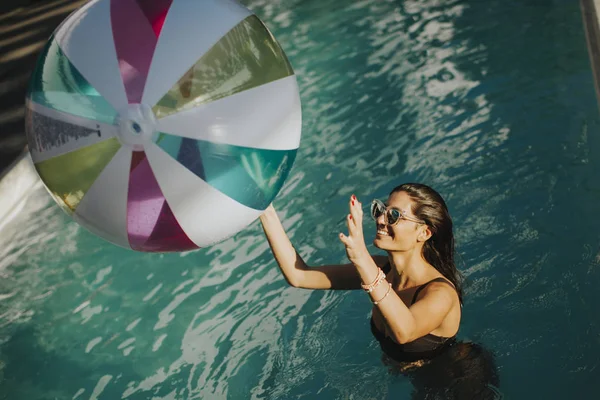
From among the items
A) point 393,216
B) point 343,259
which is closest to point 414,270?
point 393,216

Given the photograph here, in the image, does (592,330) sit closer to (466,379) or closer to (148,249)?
(466,379)

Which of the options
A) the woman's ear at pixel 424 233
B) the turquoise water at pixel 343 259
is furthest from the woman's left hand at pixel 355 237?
the turquoise water at pixel 343 259

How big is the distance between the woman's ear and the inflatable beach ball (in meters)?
0.84

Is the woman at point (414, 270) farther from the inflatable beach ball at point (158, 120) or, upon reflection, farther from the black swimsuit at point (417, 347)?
the inflatable beach ball at point (158, 120)

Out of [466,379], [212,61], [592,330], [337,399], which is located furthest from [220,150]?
[592,330]

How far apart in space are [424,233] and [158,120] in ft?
4.58

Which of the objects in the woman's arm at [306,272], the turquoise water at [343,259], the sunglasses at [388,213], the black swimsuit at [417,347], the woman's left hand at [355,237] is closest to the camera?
the woman's left hand at [355,237]

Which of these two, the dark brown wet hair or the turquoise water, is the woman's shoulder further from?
the turquoise water

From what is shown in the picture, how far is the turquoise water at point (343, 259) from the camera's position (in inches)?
195

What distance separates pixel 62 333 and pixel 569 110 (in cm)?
462

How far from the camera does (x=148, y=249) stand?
10.1 feet

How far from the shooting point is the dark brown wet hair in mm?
3527

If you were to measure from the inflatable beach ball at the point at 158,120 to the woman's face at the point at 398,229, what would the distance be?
2.18ft

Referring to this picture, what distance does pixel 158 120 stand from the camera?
280cm
